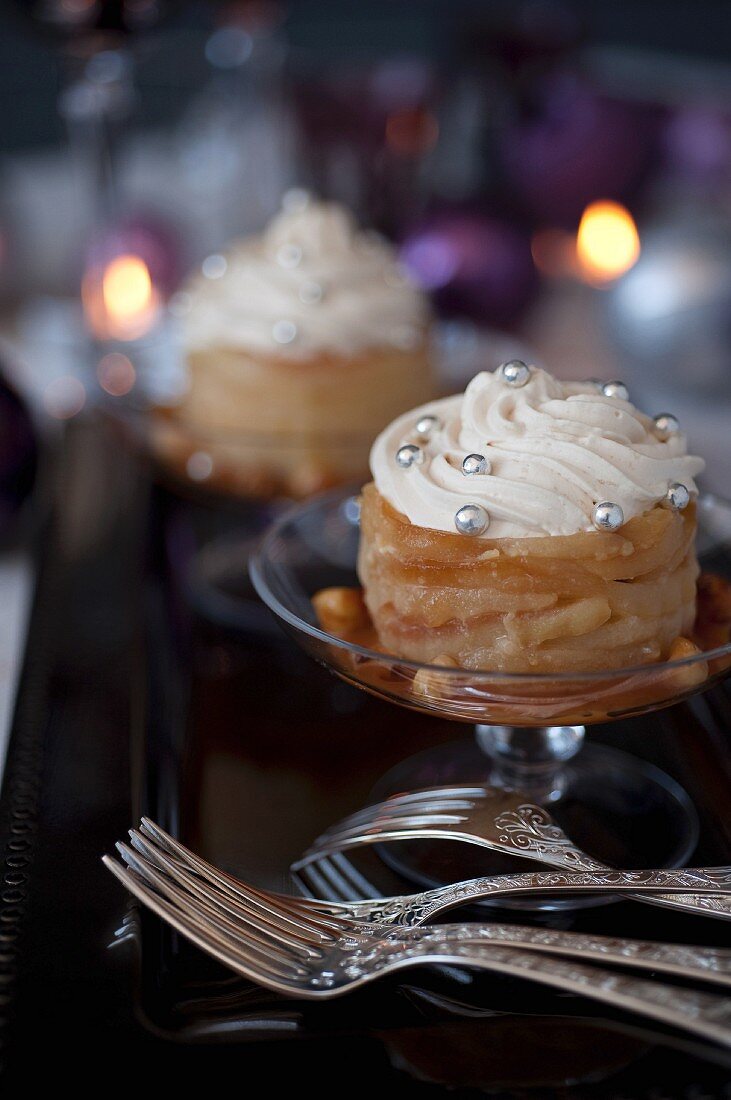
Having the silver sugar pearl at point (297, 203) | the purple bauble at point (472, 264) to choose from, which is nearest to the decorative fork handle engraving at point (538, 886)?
the silver sugar pearl at point (297, 203)

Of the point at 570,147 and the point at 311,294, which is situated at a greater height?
the point at 570,147

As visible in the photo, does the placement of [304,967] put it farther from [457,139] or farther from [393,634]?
[457,139]

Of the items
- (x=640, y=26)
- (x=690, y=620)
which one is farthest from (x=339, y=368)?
(x=640, y=26)

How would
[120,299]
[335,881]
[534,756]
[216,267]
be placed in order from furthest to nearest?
[120,299], [216,267], [534,756], [335,881]

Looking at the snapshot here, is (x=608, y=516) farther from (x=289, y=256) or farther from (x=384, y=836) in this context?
(x=289, y=256)

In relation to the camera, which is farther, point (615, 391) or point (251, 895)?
point (615, 391)

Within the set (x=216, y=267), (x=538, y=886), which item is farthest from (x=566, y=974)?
(x=216, y=267)
